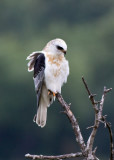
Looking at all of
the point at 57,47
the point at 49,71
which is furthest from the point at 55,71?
the point at 57,47

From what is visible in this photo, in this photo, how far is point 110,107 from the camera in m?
32.9

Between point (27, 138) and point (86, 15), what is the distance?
19.2 m

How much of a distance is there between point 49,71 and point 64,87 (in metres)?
30.8

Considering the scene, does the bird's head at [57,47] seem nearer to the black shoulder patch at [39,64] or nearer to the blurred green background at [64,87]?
the black shoulder patch at [39,64]

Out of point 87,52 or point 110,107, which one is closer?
point 110,107

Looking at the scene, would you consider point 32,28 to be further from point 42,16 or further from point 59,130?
point 59,130

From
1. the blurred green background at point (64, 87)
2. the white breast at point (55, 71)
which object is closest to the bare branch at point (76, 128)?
the white breast at point (55, 71)

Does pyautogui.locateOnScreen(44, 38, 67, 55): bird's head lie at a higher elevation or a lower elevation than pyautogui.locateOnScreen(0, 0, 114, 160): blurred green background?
lower

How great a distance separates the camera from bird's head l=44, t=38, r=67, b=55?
226 inches

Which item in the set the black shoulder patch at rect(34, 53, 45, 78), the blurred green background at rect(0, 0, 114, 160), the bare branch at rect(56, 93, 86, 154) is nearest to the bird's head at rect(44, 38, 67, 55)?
the black shoulder patch at rect(34, 53, 45, 78)

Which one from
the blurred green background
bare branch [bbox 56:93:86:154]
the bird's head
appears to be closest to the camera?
bare branch [bbox 56:93:86:154]

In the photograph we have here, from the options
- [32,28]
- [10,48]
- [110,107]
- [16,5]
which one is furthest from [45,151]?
[16,5]

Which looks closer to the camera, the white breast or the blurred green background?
the white breast

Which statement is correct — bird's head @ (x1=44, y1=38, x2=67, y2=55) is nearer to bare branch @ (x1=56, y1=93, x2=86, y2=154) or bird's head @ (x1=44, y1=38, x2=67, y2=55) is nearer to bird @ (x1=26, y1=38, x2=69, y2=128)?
bird @ (x1=26, y1=38, x2=69, y2=128)
